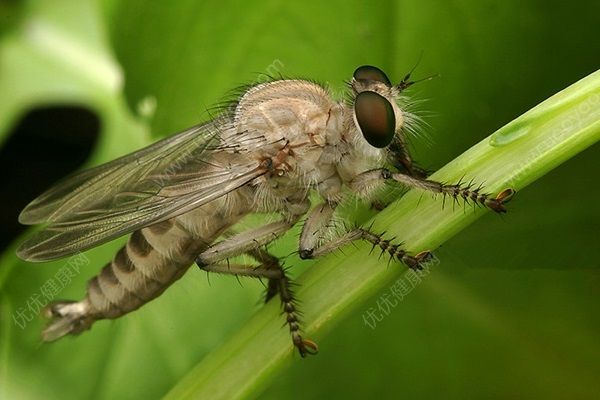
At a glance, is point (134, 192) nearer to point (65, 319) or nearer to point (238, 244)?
point (238, 244)

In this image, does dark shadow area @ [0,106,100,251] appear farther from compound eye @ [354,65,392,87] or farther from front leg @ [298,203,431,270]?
compound eye @ [354,65,392,87]

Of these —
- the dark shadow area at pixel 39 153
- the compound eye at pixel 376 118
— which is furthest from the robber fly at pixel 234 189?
the dark shadow area at pixel 39 153

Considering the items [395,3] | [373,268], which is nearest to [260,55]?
[395,3]

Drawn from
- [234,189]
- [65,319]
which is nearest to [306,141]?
[234,189]

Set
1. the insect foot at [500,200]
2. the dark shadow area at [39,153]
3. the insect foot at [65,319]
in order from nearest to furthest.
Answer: the insect foot at [500,200] → the insect foot at [65,319] → the dark shadow area at [39,153]

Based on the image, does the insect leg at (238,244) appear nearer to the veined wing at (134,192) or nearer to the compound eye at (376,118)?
the veined wing at (134,192)

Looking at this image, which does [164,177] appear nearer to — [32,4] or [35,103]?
[35,103]
